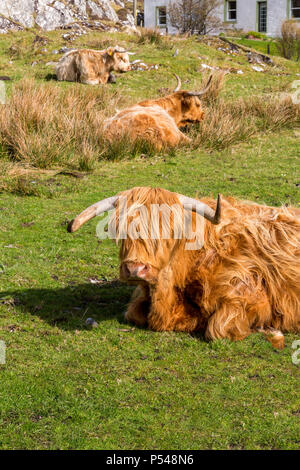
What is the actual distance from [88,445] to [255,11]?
33.2m

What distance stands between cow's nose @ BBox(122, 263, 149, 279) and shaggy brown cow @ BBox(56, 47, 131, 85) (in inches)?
→ 464

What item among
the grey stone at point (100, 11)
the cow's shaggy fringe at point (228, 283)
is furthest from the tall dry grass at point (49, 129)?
the grey stone at point (100, 11)

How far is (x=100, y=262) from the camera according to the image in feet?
18.1

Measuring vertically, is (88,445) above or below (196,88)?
below

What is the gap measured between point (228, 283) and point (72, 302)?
1.32 meters

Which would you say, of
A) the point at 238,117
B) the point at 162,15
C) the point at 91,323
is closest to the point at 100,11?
the point at 162,15

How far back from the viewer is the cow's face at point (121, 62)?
49.0 feet

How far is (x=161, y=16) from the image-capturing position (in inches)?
1428

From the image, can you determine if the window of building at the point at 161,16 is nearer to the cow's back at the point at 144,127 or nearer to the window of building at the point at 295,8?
the window of building at the point at 295,8

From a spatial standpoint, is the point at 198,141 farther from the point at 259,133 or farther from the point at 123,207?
the point at 123,207

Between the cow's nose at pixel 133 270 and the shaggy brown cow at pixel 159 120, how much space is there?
246 inches

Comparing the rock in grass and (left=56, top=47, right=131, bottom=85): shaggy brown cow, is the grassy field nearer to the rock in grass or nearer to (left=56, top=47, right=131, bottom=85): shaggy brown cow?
the rock in grass

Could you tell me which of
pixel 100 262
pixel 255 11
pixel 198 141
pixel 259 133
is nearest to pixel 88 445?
pixel 100 262

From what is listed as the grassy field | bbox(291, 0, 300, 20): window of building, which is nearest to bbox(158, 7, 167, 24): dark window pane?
bbox(291, 0, 300, 20): window of building
